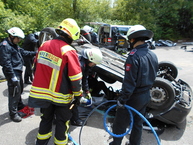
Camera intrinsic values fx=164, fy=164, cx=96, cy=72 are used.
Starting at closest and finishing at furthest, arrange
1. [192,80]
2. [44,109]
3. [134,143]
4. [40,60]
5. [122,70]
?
[40,60], [44,109], [134,143], [122,70], [192,80]

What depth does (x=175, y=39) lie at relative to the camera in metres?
19.5

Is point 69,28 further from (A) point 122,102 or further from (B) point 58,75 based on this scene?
(A) point 122,102

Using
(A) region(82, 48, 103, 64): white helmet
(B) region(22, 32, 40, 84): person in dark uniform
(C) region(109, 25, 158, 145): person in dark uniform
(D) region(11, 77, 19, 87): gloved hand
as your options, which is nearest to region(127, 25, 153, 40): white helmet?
(C) region(109, 25, 158, 145): person in dark uniform

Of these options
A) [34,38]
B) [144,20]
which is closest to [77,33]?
[34,38]

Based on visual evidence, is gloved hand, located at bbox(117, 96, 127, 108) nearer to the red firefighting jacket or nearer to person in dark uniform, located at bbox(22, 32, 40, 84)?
the red firefighting jacket

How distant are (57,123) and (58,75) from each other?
71 cm

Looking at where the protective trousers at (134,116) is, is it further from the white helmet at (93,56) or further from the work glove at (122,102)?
the white helmet at (93,56)

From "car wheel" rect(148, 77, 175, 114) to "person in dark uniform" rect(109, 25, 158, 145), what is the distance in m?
0.88

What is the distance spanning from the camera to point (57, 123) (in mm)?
2303

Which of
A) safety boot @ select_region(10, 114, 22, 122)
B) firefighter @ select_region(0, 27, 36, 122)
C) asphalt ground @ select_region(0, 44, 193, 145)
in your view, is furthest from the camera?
safety boot @ select_region(10, 114, 22, 122)

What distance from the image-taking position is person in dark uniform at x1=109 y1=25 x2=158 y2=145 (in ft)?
6.86

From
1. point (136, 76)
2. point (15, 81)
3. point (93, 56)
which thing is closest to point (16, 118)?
point (15, 81)

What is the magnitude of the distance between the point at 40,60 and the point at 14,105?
1596 millimetres

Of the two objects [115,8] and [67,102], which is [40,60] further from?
[115,8]
